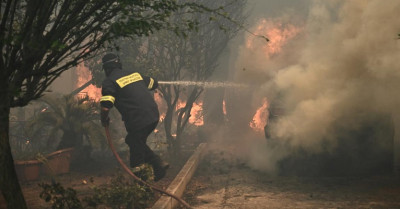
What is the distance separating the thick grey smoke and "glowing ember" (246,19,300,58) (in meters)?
7.21

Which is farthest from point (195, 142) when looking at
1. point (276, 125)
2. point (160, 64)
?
point (276, 125)

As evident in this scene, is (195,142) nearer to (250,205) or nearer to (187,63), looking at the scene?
(187,63)

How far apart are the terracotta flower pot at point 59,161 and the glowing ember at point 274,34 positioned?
912 centimetres

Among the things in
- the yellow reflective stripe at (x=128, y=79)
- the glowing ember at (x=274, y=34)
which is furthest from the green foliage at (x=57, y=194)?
the glowing ember at (x=274, y=34)

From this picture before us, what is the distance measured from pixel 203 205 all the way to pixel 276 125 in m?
2.92

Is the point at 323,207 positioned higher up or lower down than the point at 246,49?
lower down

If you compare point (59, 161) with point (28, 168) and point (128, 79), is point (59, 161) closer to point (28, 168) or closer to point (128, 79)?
point (28, 168)

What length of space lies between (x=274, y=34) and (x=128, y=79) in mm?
12864

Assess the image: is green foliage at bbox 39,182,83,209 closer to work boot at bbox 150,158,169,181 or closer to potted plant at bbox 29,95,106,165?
work boot at bbox 150,158,169,181

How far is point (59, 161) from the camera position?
8.95 meters

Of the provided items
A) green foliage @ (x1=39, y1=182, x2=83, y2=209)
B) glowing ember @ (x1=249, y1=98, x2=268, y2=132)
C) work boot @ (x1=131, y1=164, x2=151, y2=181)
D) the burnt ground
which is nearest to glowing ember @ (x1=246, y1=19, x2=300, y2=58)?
glowing ember @ (x1=249, y1=98, x2=268, y2=132)

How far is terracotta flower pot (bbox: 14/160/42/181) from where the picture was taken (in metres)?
8.27

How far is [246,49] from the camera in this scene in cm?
1719

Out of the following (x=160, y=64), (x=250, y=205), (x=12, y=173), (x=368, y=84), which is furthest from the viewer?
(x=160, y=64)
